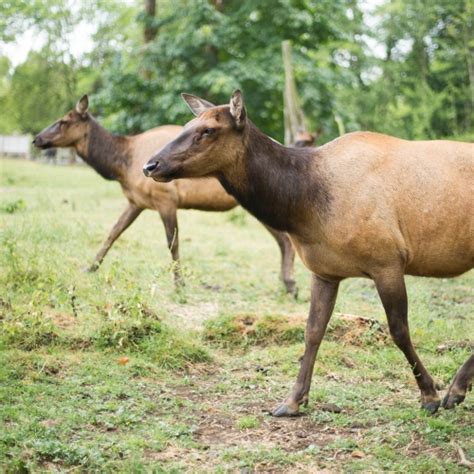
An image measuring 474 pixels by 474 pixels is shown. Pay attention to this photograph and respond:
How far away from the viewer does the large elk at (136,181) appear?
34.2 feet

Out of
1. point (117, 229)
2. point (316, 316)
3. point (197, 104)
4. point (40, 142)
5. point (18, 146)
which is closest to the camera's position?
point (316, 316)

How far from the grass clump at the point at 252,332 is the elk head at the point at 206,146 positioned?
7.03ft

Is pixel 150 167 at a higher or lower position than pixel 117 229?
higher

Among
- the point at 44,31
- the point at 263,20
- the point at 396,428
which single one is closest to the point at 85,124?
the point at 396,428

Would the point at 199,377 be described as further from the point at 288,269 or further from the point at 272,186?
the point at 288,269

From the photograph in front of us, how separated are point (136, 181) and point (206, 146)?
523cm

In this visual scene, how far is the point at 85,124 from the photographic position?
11484 mm

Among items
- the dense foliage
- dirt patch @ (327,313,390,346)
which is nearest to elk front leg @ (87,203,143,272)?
dirt patch @ (327,313,390,346)

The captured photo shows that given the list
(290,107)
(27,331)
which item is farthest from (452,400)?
(290,107)

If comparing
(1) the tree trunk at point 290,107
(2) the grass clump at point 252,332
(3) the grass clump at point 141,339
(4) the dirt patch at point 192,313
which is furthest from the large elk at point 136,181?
(1) the tree trunk at point 290,107

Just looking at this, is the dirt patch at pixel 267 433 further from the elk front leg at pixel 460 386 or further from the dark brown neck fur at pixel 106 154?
the dark brown neck fur at pixel 106 154

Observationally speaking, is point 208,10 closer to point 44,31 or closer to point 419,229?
point 419,229

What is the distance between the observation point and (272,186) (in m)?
5.66

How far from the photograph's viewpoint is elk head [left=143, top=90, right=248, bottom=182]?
18.2ft
